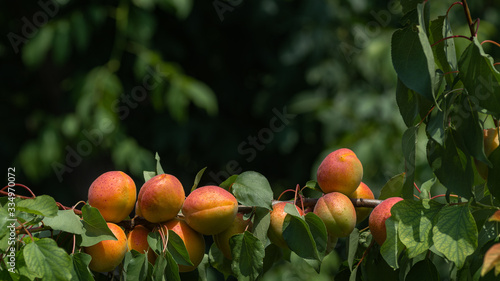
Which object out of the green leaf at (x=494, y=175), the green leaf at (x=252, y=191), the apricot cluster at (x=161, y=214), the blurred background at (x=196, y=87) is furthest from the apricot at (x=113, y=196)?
the blurred background at (x=196, y=87)

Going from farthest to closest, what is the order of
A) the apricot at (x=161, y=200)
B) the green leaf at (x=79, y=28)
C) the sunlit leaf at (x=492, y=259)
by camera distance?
1. the green leaf at (x=79, y=28)
2. the apricot at (x=161, y=200)
3. the sunlit leaf at (x=492, y=259)

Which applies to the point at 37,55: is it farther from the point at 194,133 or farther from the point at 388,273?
the point at 388,273

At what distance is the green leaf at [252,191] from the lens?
0.55m

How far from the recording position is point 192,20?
2.19 metres

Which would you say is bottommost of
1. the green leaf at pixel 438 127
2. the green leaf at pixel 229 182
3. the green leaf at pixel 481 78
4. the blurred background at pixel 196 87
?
the blurred background at pixel 196 87

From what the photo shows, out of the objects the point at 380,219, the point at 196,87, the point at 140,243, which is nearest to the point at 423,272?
the point at 380,219

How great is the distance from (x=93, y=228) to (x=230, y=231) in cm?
14

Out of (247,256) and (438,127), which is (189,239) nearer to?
(247,256)

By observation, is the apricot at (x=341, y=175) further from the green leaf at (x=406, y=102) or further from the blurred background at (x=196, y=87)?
the blurred background at (x=196, y=87)

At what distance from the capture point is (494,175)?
18.9 inches

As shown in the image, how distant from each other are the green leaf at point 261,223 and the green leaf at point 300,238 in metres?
0.02

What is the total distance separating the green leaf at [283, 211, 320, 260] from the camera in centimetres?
53

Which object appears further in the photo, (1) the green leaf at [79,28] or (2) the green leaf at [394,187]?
(1) the green leaf at [79,28]

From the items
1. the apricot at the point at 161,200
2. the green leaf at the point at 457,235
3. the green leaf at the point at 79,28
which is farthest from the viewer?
the green leaf at the point at 79,28
